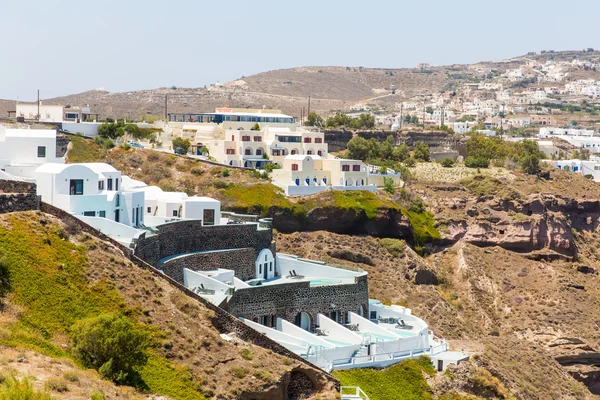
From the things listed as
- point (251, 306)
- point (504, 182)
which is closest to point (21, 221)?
point (251, 306)

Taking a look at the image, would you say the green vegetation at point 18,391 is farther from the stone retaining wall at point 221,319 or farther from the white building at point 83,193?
the white building at point 83,193

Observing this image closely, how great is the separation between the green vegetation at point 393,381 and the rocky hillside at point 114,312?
5281 mm

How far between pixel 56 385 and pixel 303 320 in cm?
2135

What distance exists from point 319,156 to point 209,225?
30.7m

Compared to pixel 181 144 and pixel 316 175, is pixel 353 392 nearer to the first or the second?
pixel 316 175

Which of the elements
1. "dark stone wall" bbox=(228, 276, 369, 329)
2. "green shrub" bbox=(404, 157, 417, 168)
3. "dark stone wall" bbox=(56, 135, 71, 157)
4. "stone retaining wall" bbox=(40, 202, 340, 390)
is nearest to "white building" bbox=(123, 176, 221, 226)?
"dark stone wall" bbox=(228, 276, 369, 329)

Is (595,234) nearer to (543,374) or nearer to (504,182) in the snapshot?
(504,182)

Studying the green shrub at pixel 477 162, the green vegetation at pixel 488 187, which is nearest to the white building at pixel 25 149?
the green vegetation at pixel 488 187

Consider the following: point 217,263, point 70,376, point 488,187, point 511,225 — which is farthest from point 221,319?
point 488,187

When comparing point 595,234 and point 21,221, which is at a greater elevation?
point 21,221

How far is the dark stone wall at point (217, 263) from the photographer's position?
41909 millimetres

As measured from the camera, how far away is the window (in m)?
42.8

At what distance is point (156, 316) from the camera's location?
33.2m

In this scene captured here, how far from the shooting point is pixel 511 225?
77188 millimetres
